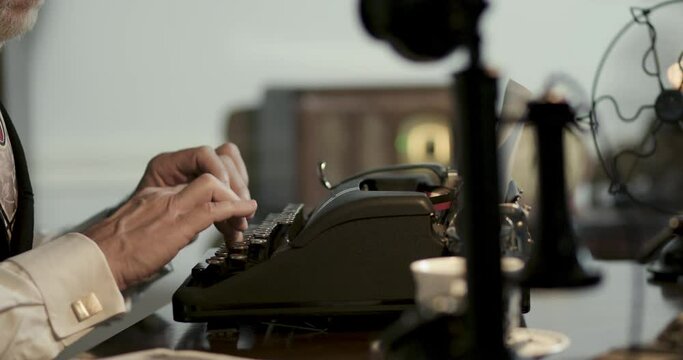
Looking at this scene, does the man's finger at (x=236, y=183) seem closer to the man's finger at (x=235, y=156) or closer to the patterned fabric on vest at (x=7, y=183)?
the man's finger at (x=235, y=156)

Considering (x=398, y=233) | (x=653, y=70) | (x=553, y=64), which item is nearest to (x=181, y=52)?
(x=553, y=64)

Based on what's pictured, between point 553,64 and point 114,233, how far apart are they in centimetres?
386

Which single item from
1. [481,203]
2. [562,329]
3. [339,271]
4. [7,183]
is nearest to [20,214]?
[7,183]

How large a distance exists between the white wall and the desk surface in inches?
146

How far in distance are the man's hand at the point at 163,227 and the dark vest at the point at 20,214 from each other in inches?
11.7

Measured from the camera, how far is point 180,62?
489cm

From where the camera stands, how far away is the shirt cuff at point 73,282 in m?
1.03

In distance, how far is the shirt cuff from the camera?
1.03 metres

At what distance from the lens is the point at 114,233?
1169 millimetres

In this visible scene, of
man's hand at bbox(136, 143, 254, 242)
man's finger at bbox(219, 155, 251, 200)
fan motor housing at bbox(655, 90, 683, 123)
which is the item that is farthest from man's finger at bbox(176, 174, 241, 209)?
fan motor housing at bbox(655, 90, 683, 123)

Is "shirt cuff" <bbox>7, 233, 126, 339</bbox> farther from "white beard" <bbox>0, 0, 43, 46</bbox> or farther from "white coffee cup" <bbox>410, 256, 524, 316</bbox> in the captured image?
"white beard" <bbox>0, 0, 43, 46</bbox>

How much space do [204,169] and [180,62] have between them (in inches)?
139

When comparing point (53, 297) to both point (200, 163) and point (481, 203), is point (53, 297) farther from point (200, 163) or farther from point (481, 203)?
point (481, 203)

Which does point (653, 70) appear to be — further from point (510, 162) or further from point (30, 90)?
point (30, 90)
